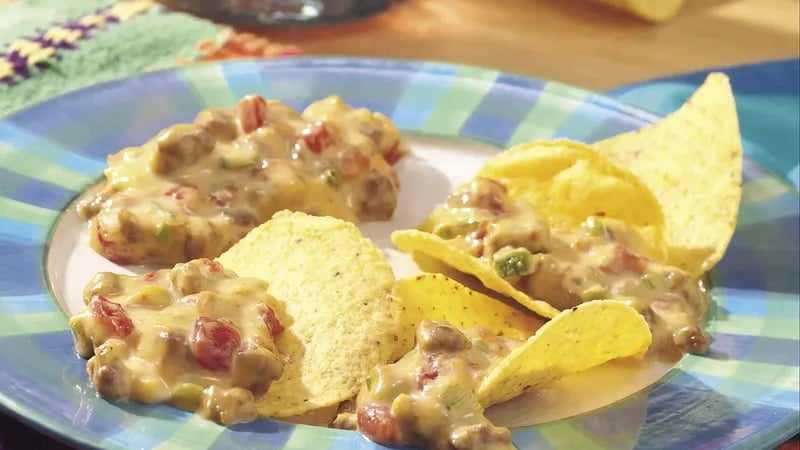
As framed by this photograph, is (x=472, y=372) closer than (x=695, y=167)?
Yes

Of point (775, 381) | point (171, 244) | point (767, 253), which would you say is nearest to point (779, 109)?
point (767, 253)

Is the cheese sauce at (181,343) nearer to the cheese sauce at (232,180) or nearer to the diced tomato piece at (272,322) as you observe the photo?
the diced tomato piece at (272,322)

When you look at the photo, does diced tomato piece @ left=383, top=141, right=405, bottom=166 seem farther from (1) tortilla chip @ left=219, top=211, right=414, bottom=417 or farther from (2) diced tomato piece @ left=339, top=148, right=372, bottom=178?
(1) tortilla chip @ left=219, top=211, right=414, bottom=417

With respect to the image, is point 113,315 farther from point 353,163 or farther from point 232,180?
point 353,163

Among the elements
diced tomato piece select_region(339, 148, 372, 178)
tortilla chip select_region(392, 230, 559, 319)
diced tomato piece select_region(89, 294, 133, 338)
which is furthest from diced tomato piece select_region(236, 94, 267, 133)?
diced tomato piece select_region(89, 294, 133, 338)

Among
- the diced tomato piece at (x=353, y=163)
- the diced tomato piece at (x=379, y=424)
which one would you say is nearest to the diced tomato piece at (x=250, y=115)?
A: the diced tomato piece at (x=353, y=163)

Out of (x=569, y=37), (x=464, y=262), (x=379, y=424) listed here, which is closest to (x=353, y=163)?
(x=464, y=262)
